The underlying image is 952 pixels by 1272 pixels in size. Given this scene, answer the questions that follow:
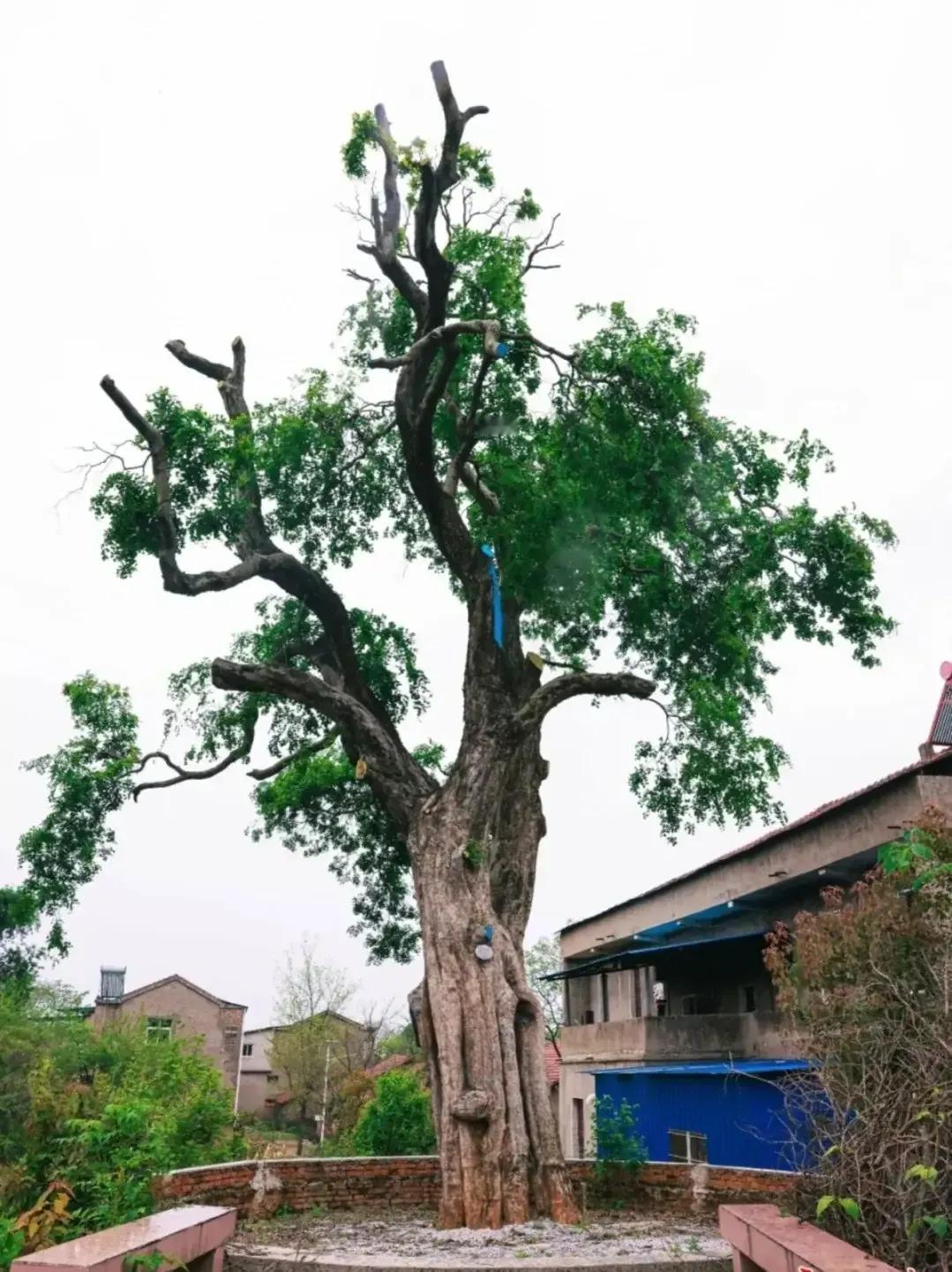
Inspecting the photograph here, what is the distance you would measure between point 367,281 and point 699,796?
808cm

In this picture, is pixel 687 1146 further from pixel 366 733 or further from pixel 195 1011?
pixel 195 1011

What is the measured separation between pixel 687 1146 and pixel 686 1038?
6.80 feet

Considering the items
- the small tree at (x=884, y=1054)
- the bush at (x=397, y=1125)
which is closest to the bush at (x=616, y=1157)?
the bush at (x=397, y=1125)

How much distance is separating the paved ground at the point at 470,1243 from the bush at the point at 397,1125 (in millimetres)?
3102

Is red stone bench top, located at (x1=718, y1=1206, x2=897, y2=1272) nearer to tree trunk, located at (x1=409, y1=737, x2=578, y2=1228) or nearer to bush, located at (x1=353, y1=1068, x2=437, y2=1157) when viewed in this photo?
tree trunk, located at (x1=409, y1=737, x2=578, y2=1228)

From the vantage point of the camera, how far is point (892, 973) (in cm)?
620

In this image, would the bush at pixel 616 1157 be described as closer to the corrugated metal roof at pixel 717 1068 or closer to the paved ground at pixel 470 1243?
the paved ground at pixel 470 1243

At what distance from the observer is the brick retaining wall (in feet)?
34.9

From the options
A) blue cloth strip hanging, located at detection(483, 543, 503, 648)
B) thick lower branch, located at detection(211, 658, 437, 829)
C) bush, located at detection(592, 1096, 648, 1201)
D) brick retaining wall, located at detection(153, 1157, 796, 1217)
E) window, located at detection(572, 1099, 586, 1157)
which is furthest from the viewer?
window, located at detection(572, 1099, 586, 1157)

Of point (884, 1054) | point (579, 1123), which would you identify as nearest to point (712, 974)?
point (579, 1123)

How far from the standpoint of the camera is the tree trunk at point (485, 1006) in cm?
1015

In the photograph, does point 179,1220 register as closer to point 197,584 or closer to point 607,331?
point 197,584

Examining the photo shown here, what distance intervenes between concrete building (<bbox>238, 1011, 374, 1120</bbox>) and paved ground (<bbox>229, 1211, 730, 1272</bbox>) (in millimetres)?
27051

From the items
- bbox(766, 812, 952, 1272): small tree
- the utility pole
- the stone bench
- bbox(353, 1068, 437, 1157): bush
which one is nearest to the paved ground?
the stone bench
